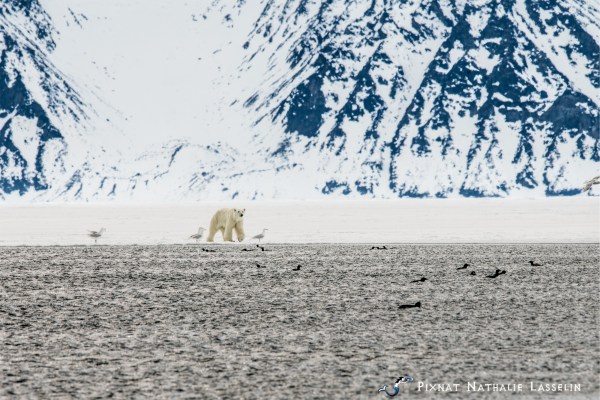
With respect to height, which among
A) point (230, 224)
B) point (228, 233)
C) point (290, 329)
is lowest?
point (290, 329)

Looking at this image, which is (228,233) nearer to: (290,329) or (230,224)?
(230,224)

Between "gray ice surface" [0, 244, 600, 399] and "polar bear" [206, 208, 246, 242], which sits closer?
"gray ice surface" [0, 244, 600, 399]

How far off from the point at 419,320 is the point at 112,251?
674 inches

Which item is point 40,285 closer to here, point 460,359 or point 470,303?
point 470,303

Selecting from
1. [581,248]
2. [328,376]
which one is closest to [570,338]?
[328,376]

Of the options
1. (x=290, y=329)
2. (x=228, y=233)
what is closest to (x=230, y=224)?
(x=228, y=233)

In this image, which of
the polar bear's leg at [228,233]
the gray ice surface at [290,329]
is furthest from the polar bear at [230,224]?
the gray ice surface at [290,329]

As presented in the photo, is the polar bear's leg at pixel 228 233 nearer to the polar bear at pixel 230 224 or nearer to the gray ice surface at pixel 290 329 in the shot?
the polar bear at pixel 230 224

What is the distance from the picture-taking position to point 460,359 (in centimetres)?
1018

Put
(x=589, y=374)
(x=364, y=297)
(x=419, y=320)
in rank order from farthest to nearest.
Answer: (x=364, y=297)
(x=419, y=320)
(x=589, y=374)

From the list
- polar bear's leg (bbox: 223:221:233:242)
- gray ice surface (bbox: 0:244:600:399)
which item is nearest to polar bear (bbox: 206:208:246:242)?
polar bear's leg (bbox: 223:221:233:242)

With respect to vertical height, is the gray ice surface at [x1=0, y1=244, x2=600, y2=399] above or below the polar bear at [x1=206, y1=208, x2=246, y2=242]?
below

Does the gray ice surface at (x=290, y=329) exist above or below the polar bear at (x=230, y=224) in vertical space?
below

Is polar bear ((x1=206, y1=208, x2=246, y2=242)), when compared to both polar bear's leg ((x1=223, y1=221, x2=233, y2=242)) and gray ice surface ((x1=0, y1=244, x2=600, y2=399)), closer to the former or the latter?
polar bear's leg ((x1=223, y1=221, x2=233, y2=242))
